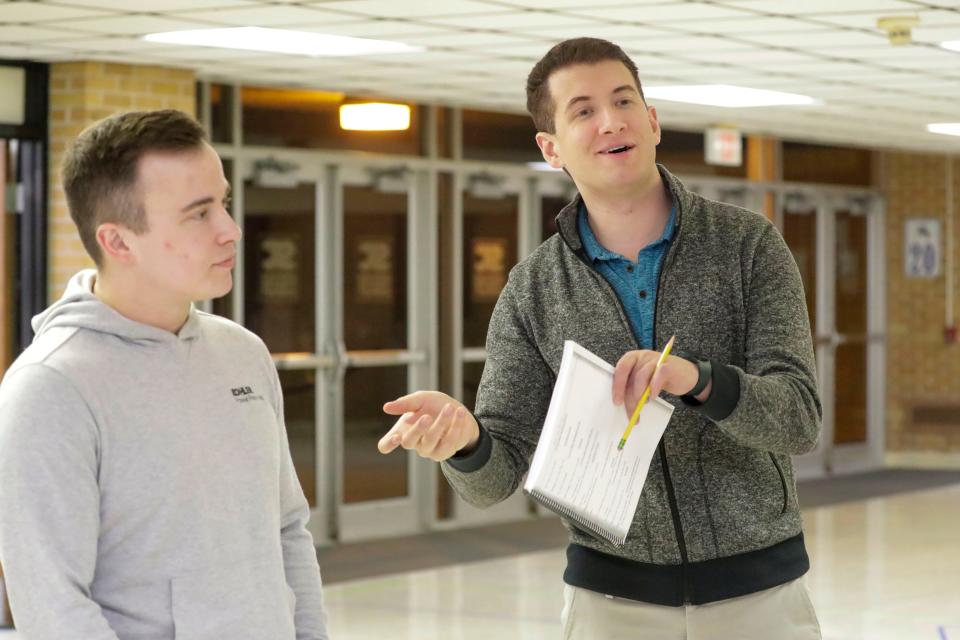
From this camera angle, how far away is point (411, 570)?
27.7ft

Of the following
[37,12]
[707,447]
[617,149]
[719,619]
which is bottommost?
[719,619]

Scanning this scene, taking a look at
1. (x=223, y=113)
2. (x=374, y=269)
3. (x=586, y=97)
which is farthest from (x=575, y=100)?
(x=374, y=269)

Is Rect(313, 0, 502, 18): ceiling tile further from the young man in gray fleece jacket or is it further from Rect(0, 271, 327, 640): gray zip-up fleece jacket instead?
Rect(0, 271, 327, 640): gray zip-up fleece jacket

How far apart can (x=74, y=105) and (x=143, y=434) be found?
5553 mm

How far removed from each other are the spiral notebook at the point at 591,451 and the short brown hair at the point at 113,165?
0.67 meters

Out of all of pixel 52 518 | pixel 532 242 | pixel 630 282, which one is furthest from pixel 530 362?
pixel 532 242

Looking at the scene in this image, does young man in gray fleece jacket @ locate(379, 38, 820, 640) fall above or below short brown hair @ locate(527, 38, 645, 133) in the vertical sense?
below

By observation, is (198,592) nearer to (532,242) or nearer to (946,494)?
(532,242)

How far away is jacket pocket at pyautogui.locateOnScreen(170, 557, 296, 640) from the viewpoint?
2.14 m

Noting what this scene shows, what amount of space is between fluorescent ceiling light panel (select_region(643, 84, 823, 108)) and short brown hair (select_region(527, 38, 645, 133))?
593cm

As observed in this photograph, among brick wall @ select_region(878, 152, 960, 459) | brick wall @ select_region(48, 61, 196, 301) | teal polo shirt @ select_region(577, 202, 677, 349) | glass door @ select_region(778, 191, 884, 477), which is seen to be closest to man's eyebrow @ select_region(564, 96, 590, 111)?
teal polo shirt @ select_region(577, 202, 677, 349)

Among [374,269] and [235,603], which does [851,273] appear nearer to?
[374,269]

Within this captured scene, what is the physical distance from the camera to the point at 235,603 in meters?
2.21

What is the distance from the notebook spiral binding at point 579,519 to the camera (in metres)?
2.15
